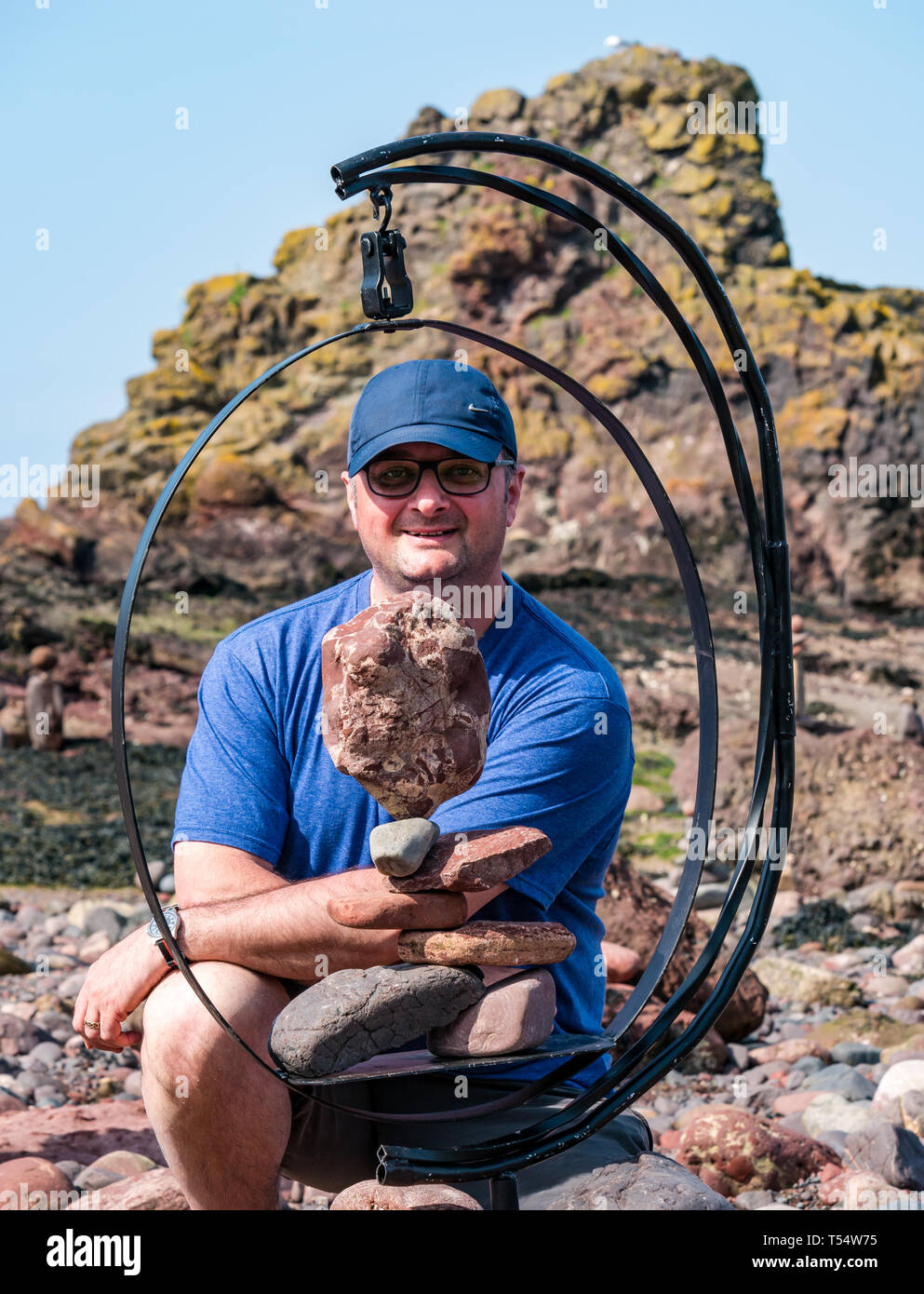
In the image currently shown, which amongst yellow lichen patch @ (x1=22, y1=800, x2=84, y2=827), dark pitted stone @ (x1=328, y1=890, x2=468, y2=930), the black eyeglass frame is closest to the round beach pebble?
dark pitted stone @ (x1=328, y1=890, x2=468, y2=930)

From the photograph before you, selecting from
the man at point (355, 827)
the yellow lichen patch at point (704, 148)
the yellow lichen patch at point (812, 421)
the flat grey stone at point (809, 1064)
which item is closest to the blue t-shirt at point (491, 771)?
the man at point (355, 827)

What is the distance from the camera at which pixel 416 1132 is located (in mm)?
3029

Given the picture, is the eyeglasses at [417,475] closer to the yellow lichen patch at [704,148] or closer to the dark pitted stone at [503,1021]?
the dark pitted stone at [503,1021]

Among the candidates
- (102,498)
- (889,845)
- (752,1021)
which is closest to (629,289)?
(102,498)

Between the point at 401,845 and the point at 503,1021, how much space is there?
1.38 ft

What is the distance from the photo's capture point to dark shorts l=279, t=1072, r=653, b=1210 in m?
2.96

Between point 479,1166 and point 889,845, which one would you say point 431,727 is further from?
point 889,845

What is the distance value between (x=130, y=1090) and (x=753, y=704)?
12.6 meters

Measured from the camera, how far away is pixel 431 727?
2490 mm

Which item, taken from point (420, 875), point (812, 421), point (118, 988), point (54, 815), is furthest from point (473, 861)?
point (812, 421)

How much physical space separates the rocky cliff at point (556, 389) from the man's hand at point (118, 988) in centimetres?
1743

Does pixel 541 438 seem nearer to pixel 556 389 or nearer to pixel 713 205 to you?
pixel 556 389
